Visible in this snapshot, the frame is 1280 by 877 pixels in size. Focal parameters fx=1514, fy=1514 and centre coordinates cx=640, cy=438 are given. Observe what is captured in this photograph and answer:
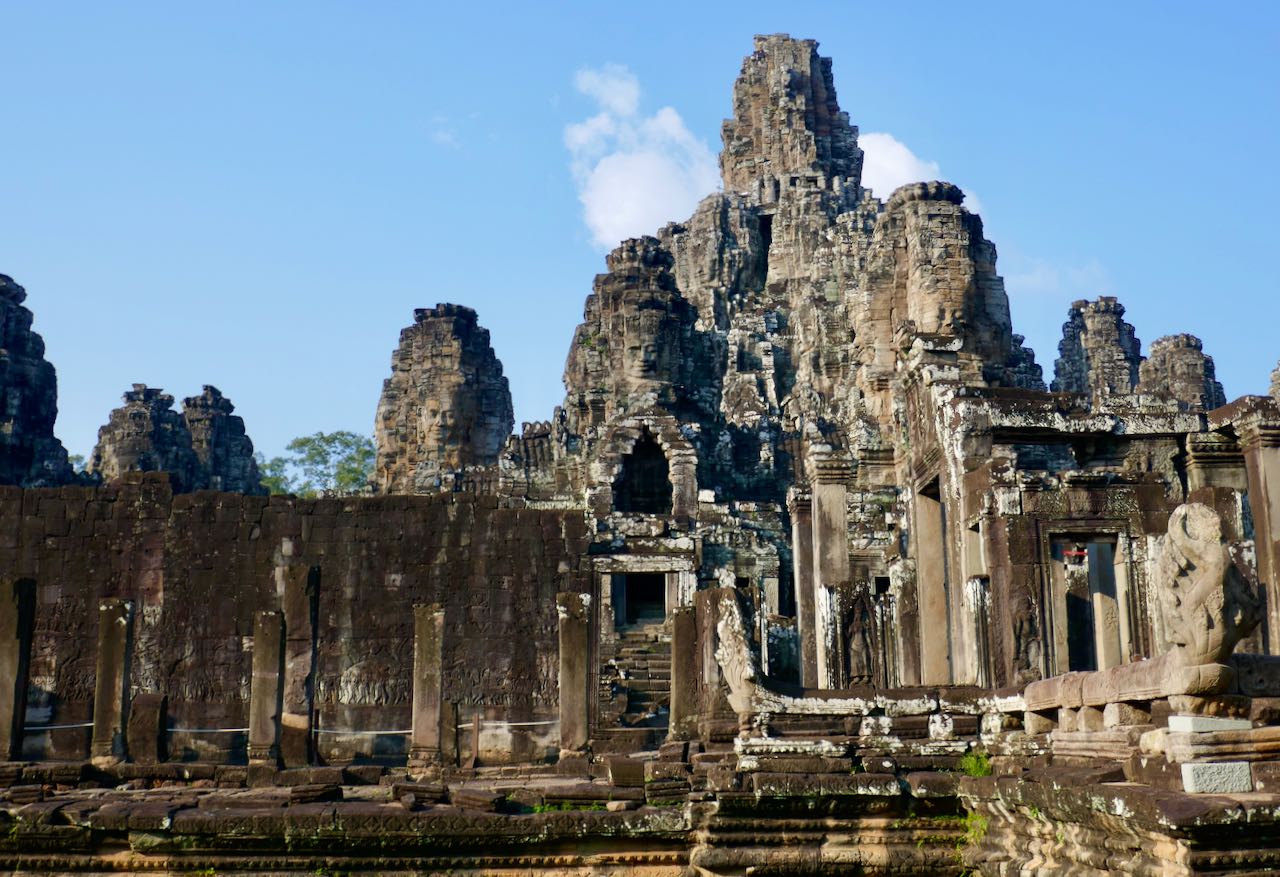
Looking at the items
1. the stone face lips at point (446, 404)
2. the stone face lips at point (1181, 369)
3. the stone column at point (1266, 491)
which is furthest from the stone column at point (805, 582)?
the stone face lips at point (1181, 369)

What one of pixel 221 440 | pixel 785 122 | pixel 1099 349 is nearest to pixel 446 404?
pixel 221 440

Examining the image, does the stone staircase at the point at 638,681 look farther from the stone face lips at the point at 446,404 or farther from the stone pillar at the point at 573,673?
the stone face lips at the point at 446,404

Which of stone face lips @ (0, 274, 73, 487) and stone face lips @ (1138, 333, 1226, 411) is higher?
stone face lips @ (1138, 333, 1226, 411)

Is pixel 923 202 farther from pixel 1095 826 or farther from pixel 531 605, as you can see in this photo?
pixel 1095 826

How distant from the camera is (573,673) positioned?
1381 cm

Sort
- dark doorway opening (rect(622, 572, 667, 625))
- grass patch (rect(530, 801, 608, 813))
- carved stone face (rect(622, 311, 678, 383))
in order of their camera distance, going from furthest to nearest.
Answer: carved stone face (rect(622, 311, 678, 383)), dark doorway opening (rect(622, 572, 667, 625)), grass patch (rect(530, 801, 608, 813))

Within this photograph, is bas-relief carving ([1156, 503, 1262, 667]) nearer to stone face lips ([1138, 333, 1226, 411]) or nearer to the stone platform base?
the stone platform base

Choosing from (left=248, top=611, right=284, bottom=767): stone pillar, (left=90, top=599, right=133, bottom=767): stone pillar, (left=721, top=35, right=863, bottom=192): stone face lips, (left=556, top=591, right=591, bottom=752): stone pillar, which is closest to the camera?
(left=556, top=591, right=591, bottom=752): stone pillar

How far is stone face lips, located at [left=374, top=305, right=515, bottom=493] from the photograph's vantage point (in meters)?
37.8

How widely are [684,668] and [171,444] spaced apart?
26.4 m

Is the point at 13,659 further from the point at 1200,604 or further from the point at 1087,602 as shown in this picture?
the point at 1200,604

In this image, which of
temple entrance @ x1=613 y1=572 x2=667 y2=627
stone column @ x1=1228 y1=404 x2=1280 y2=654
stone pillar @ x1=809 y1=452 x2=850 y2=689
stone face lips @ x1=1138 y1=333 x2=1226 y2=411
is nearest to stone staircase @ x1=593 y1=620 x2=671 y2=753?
temple entrance @ x1=613 y1=572 x2=667 y2=627

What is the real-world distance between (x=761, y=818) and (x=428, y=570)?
1283 centimetres

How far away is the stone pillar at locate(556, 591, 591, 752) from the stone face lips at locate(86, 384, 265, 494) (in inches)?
859
